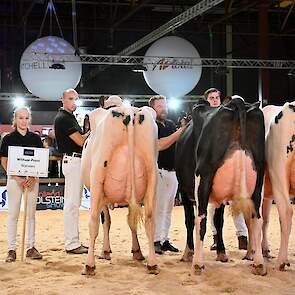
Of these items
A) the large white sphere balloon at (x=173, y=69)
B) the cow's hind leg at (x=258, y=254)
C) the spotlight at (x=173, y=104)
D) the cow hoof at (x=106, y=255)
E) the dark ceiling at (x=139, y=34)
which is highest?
the dark ceiling at (x=139, y=34)

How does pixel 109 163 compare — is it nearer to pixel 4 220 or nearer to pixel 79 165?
pixel 79 165

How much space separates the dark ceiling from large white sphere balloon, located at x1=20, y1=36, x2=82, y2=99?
5.29 metres

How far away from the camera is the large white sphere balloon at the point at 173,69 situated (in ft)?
37.4

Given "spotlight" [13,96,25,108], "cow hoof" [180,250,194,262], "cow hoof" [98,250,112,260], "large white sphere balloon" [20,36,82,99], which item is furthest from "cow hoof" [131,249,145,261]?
"spotlight" [13,96,25,108]

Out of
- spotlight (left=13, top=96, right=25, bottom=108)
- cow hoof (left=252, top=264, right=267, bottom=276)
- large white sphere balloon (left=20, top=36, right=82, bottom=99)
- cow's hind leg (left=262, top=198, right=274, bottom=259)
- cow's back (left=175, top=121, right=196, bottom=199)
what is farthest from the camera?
spotlight (left=13, top=96, right=25, bottom=108)

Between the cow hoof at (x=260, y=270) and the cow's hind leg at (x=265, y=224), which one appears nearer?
the cow hoof at (x=260, y=270)

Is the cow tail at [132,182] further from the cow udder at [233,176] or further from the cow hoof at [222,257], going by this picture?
the cow hoof at [222,257]

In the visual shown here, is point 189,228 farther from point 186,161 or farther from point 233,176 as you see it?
point 233,176

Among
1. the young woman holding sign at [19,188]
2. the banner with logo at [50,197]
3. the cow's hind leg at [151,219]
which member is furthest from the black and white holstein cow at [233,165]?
the banner with logo at [50,197]

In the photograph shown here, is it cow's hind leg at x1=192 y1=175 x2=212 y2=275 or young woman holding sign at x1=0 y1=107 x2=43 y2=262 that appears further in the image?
young woman holding sign at x1=0 y1=107 x2=43 y2=262

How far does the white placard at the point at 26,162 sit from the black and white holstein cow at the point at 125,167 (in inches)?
33.4

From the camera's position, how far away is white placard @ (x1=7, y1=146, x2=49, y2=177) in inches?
222

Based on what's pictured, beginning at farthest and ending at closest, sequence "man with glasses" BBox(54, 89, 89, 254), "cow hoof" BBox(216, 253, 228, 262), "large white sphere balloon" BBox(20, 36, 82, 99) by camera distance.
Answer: "large white sphere balloon" BBox(20, 36, 82, 99) → "man with glasses" BBox(54, 89, 89, 254) → "cow hoof" BBox(216, 253, 228, 262)

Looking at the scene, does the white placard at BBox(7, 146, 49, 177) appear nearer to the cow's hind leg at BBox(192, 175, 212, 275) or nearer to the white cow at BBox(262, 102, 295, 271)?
the cow's hind leg at BBox(192, 175, 212, 275)
